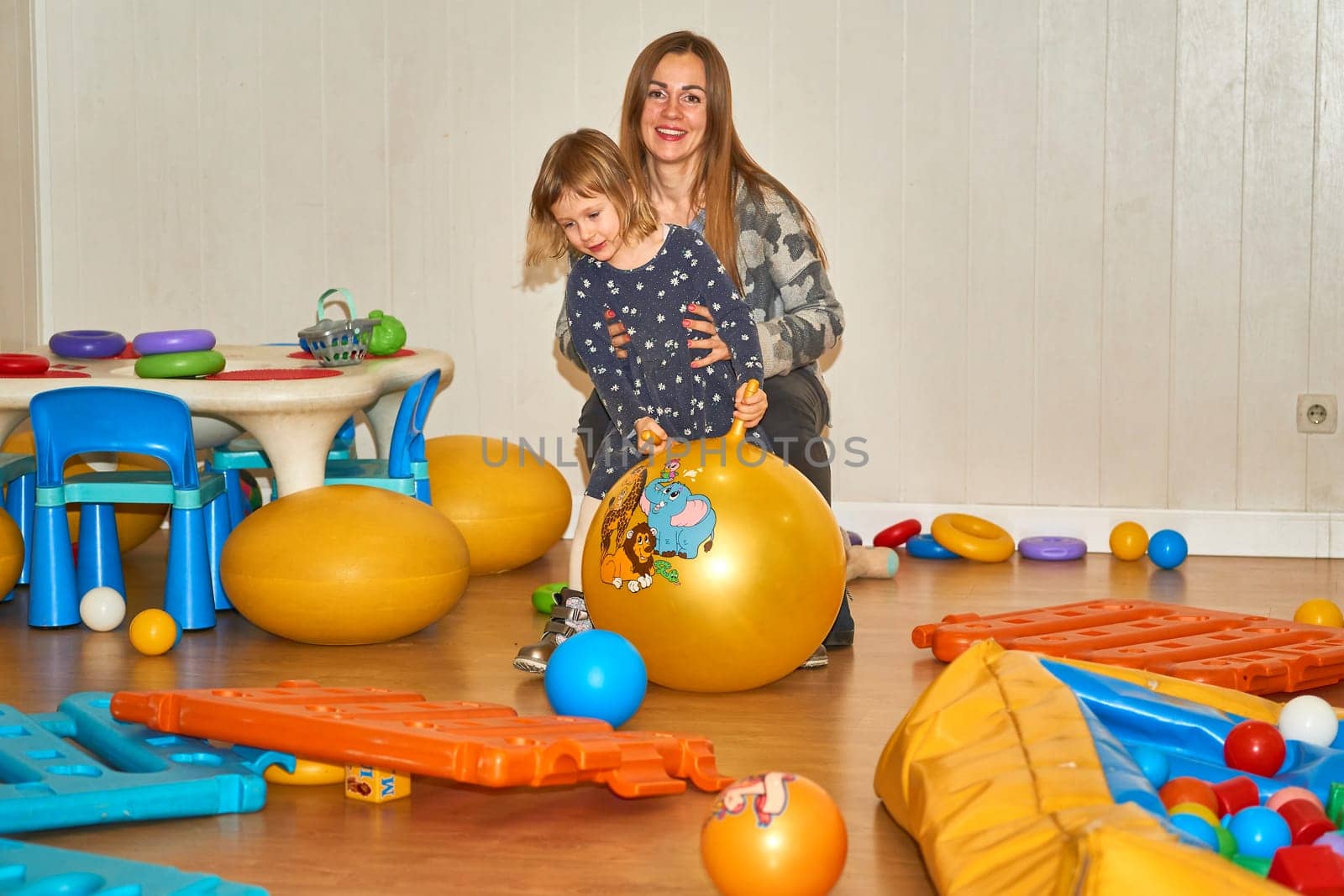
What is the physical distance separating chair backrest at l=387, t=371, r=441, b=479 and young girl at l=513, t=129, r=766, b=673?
711 millimetres

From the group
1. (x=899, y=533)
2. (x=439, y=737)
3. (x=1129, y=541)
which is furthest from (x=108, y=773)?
(x=1129, y=541)

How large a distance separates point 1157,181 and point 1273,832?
2829 mm

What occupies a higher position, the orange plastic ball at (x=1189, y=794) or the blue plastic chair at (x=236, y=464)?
the blue plastic chair at (x=236, y=464)

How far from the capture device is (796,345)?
3139 mm

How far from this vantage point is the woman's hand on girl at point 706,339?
291 centimetres

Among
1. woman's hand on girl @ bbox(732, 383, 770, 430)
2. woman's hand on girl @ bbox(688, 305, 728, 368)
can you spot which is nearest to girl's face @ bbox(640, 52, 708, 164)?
woman's hand on girl @ bbox(688, 305, 728, 368)

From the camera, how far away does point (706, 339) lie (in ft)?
9.58

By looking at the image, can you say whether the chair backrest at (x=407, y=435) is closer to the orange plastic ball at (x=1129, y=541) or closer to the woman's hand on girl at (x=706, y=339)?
the woman's hand on girl at (x=706, y=339)

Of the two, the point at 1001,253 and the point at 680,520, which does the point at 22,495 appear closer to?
the point at 680,520

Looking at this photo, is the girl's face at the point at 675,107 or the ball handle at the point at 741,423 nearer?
the ball handle at the point at 741,423

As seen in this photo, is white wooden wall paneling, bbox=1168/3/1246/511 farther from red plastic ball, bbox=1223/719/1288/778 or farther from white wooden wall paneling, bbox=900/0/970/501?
red plastic ball, bbox=1223/719/1288/778

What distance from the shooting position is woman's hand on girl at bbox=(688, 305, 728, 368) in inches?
114

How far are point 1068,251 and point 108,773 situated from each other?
3.13m

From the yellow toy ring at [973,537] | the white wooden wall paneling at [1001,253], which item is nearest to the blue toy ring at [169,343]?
the yellow toy ring at [973,537]
